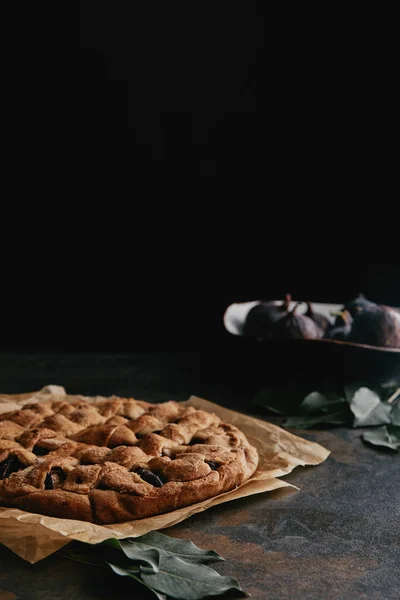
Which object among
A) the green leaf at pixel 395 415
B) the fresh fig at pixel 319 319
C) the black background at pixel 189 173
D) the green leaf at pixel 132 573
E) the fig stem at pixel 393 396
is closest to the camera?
the green leaf at pixel 132 573

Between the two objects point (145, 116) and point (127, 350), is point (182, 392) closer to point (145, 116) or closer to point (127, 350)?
point (127, 350)

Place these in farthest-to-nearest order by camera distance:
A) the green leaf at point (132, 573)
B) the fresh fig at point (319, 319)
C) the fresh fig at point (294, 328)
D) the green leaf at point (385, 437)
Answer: the fresh fig at point (319, 319), the fresh fig at point (294, 328), the green leaf at point (385, 437), the green leaf at point (132, 573)

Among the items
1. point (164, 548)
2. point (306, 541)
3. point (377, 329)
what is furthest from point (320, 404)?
point (164, 548)

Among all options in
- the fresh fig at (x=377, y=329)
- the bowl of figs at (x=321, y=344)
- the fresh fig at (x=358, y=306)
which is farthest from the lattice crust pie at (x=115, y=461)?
the fresh fig at (x=358, y=306)

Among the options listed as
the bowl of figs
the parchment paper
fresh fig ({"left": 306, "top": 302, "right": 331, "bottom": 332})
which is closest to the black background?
fresh fig ({"left": 306, "top": 302, "right": 331, "bottom": 332})

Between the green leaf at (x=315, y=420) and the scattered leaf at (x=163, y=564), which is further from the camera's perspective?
the green leaf at (x=315, y=420)

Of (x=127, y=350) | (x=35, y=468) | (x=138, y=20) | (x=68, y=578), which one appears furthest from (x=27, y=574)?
(x=138, y=20)

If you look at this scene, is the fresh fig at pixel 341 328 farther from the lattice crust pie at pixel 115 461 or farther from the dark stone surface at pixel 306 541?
the lattice crust pie at pixel 115 461

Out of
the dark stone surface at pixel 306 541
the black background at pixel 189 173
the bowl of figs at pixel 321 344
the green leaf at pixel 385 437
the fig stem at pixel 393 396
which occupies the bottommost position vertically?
the dark stone surface at pixel 306 541
